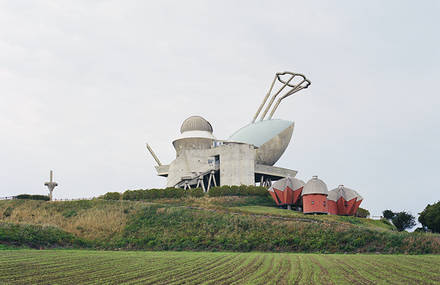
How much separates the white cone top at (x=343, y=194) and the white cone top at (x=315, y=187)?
11.6ft

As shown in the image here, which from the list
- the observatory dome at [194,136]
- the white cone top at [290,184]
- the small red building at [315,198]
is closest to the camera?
the small red building at [315,198]

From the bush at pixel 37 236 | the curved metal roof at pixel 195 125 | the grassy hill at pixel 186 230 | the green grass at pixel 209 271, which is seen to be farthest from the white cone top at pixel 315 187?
the green grass at pixel 209 271

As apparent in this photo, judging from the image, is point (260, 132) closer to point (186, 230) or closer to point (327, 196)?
point (327, 196)

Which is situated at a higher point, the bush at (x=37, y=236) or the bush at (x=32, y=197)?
the bush at (x=32, y=197)

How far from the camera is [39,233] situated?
38.3m

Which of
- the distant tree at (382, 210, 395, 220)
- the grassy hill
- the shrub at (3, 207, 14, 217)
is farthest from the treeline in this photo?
the distant tree at (382, 210, 395, 220)

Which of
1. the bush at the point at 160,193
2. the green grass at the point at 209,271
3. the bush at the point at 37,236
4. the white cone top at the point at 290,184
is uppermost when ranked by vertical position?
the white cone top at the point at 290,184

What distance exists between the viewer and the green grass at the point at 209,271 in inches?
695

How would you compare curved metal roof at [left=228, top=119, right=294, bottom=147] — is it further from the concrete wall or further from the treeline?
the treeline

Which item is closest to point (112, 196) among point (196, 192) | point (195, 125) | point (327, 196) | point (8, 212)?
point (196, 192)

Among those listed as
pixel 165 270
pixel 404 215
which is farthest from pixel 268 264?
pixel 404 215

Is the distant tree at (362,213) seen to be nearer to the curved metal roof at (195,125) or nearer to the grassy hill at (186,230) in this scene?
the grassy hill at (186,230)

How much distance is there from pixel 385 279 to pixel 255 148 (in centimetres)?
5394

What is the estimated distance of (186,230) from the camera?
4259 centimetres
